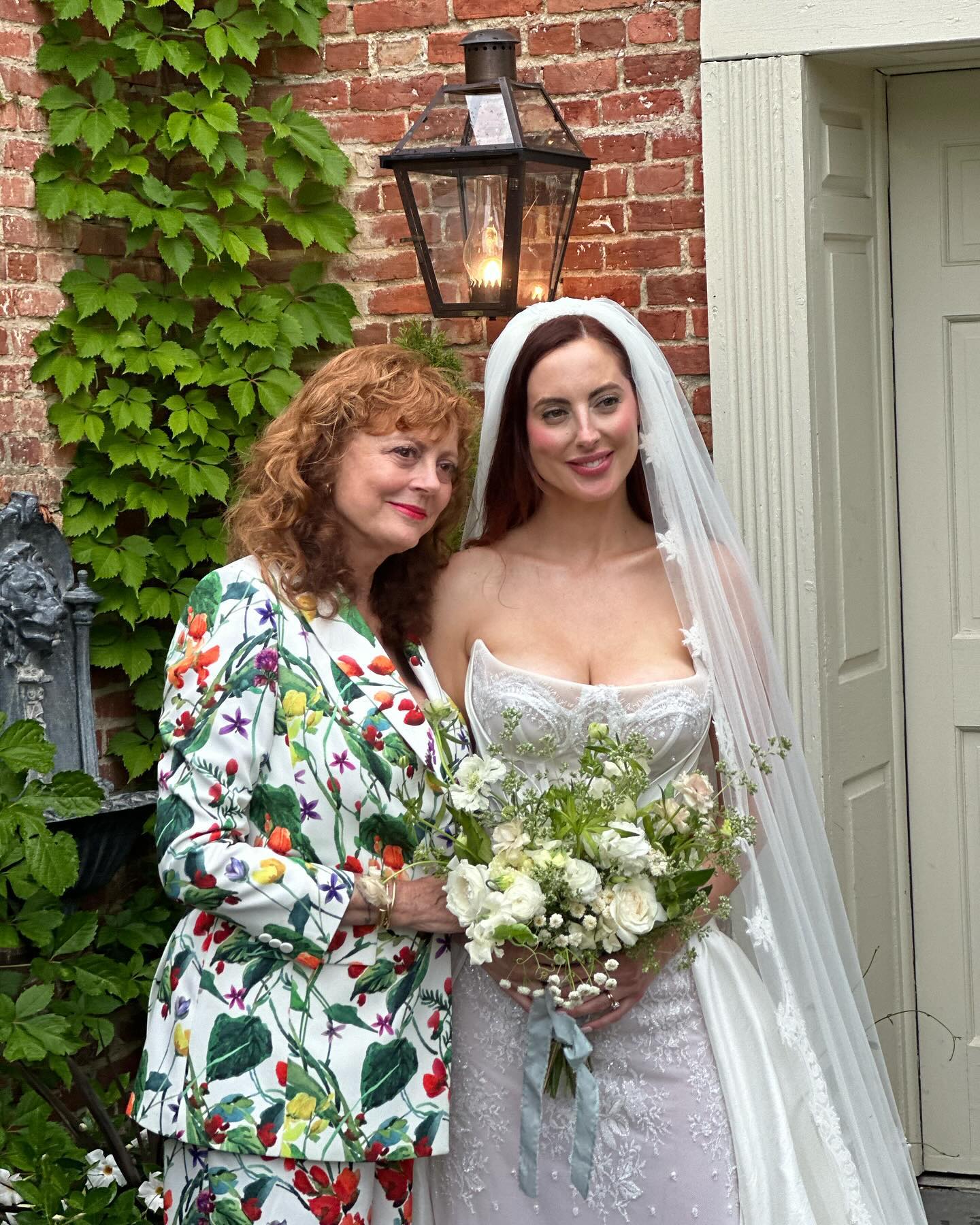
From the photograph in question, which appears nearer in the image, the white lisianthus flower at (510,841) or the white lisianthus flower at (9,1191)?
the white lisianthus flower at (510,841)

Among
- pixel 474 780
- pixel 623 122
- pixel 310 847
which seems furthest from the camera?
pixel 623 122

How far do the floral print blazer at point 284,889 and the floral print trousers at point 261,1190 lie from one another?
40 mm

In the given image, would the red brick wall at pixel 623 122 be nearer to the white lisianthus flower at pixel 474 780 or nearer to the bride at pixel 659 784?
the bride at pixel 659 784

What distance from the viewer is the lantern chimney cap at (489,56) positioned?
298cm

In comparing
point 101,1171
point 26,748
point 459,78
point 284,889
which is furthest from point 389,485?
point 101,1171

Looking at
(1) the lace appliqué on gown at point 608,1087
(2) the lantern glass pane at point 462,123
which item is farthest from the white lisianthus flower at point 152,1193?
(2) the lantern glass pane at point 462,123

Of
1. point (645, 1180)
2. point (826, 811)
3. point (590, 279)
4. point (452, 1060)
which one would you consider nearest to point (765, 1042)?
point (645, 1180)

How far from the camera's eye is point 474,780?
2164 millimetres

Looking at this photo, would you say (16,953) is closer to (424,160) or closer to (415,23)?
(424,160)

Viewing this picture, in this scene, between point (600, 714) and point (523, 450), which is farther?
point (523, 450)

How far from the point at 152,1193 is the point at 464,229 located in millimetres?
1993

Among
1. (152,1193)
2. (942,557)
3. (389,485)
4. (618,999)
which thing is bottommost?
(152,1193)

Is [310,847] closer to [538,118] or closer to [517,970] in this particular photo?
[517,970]

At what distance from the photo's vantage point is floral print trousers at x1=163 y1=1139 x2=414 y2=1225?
7.23ft
